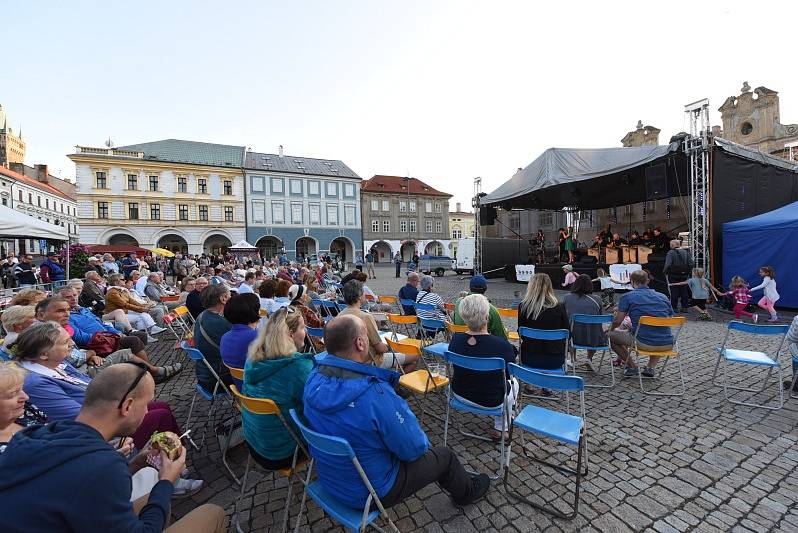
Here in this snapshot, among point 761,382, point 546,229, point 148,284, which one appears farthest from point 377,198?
point 761,382

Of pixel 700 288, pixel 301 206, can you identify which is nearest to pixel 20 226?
pixel 700 288

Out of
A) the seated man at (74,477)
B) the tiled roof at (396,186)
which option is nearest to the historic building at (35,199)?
the tiled roof at (396,186)

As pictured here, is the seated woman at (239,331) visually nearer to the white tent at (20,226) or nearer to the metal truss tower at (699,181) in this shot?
the white tent at (20,226)

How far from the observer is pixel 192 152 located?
39.0 metres

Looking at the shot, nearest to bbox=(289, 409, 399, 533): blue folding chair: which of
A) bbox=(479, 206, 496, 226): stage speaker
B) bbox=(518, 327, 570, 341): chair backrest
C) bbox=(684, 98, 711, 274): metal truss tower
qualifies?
bbox=(518, 327, 570, 341): chair backrest

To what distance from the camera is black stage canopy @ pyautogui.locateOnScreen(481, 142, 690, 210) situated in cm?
1042

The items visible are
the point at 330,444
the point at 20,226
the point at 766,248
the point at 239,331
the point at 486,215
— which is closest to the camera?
the point at 330,444

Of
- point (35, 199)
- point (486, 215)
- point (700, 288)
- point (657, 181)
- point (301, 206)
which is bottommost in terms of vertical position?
point (700, 288)

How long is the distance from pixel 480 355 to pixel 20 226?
1108 cm

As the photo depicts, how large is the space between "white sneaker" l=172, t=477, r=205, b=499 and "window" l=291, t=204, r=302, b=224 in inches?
1604

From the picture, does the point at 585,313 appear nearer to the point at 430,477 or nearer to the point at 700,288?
the point at 430,477

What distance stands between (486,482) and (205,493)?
2144 mm

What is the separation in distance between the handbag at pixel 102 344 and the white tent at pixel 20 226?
5.99 meters

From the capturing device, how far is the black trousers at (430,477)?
6.64ft
